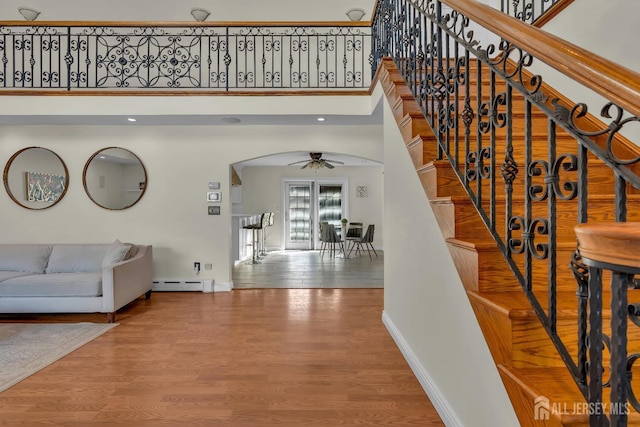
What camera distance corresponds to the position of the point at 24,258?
4715 millimetres

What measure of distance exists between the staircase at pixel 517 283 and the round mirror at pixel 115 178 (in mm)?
4686

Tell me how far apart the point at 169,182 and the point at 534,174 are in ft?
17.4

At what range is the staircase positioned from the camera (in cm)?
118

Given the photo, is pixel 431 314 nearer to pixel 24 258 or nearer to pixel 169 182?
pixel 169 182

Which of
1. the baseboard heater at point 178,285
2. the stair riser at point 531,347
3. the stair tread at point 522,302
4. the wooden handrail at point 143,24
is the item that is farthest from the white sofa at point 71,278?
the stair riser at point 531,347

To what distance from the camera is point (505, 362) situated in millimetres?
1355

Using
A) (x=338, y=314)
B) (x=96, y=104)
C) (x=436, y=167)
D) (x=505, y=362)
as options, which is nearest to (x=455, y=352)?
(x=505, y=362)

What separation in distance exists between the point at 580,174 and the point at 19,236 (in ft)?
22.9

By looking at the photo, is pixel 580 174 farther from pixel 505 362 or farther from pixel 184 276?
pixel 184 276

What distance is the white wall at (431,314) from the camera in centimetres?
161

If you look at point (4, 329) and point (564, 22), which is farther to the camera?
point (4, 329)

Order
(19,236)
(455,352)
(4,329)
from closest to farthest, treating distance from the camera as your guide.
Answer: (455,352) → (4,329) → (19,236)

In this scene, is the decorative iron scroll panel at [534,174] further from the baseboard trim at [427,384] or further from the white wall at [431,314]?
the baseboard trim at [427,384]

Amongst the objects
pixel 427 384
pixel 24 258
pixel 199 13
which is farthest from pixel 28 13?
pixel 427 384
